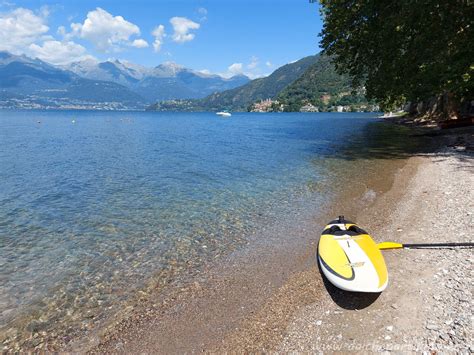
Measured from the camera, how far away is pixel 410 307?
7516 millimetres

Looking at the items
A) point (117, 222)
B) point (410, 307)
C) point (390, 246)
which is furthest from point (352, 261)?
point (117, 222)

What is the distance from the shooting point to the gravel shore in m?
6.55

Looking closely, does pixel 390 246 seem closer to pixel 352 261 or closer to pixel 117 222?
pixel 352 261

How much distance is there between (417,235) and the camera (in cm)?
1152

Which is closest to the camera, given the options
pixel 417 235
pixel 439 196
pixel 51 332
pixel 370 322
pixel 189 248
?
pixel 370 322

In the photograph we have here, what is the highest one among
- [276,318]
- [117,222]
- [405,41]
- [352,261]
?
[405,41]

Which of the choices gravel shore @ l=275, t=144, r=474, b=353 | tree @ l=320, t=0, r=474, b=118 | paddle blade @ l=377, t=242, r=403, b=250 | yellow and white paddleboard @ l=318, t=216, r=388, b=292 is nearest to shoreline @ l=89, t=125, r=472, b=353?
gravel shore @ l=275, t=144, r=474, b=353

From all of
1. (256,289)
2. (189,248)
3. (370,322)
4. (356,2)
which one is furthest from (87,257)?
(356,2)

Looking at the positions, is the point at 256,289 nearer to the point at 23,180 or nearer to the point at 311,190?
the point at 311,190

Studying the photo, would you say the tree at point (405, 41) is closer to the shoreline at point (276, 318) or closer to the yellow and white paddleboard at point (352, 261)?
the yellow and white paddleboard at point (352, 261)

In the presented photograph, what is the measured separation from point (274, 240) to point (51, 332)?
26.2ft

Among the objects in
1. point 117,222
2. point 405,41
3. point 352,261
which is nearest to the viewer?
point 352,261

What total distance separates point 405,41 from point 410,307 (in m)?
30.5

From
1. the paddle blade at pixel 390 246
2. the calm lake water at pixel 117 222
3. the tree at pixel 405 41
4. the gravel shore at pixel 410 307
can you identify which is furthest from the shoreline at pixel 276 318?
the tree at pixel 405 41
